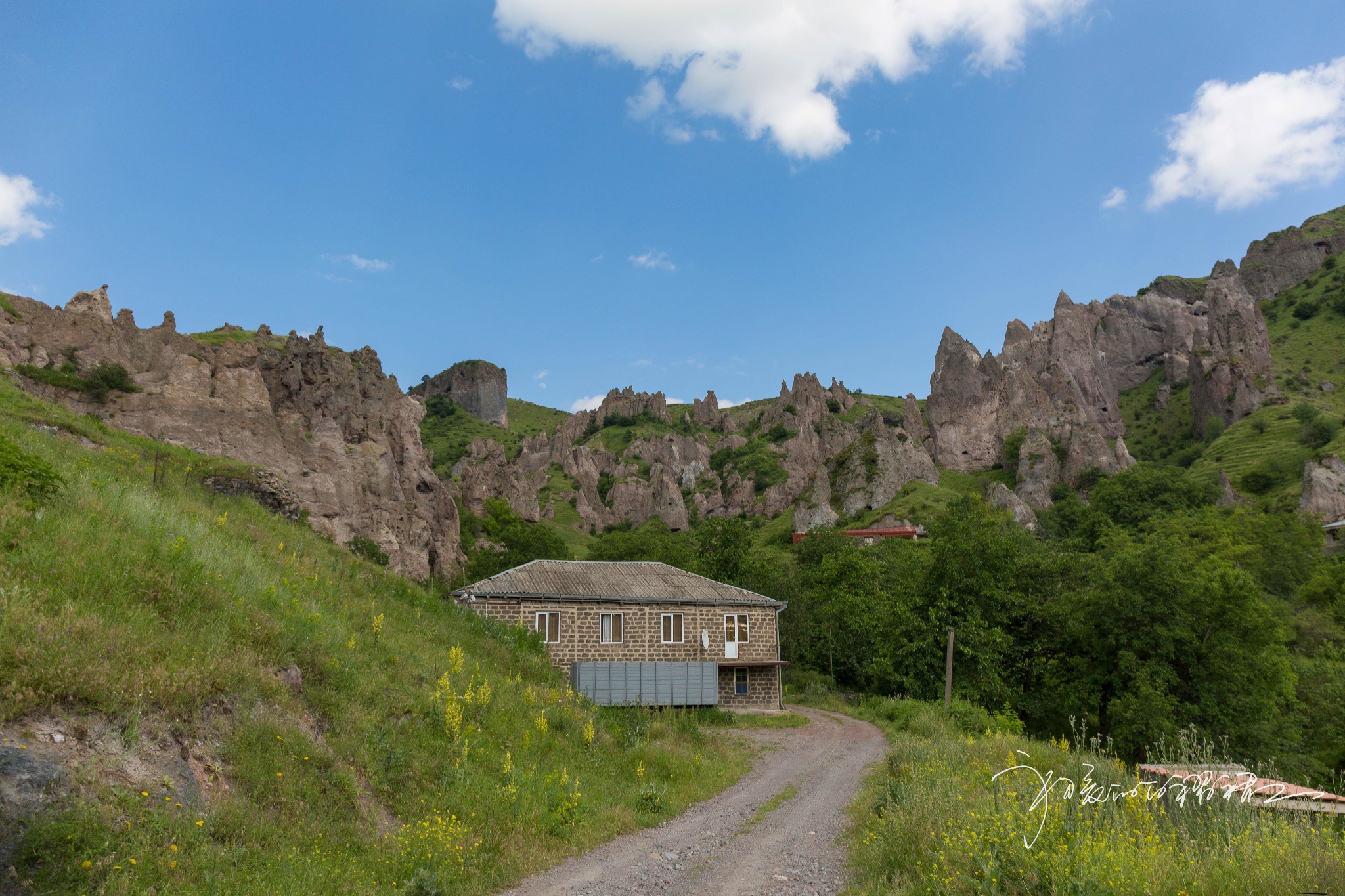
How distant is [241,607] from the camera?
8.69 meters

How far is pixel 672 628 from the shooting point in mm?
30578

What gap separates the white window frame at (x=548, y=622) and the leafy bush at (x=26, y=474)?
69.0ft

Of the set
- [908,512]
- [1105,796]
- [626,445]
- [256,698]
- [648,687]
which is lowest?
[648,687]

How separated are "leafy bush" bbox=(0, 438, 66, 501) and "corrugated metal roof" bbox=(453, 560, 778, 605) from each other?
19.5 metres

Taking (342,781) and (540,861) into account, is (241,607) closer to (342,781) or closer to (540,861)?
(342,781)

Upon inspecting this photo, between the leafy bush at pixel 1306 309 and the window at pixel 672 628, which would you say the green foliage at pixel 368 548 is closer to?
the window at pixel 672 628

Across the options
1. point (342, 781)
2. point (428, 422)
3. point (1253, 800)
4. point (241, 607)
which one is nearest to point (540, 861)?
point (342, 781)

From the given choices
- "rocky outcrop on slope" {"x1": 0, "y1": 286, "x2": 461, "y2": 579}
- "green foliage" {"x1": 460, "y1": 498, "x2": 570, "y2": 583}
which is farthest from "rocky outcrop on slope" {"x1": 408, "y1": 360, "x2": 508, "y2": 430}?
"rocky outcrop on slope" {"x1": 0, "y1": 286, "x2": 461, "y2": 579}

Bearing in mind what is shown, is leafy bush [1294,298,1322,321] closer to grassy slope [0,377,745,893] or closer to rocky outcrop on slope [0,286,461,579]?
rocky outcrop on slope [0,286,461,579]

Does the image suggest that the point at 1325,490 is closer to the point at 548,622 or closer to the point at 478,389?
the point at 548,622

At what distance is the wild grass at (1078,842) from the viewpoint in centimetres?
555

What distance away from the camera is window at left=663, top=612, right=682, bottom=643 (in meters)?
30.5

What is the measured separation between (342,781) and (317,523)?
125 feet

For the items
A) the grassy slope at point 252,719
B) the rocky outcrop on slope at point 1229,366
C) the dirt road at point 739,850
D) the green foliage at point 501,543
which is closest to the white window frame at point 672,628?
the dirt road at point 739,850
